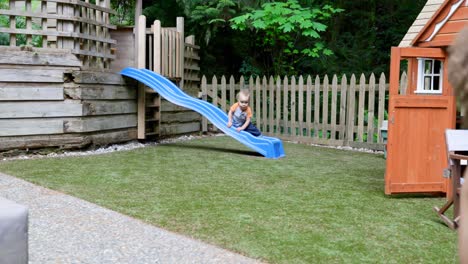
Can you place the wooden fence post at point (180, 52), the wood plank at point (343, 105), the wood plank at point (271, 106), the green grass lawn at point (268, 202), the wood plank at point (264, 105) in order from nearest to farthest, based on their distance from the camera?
the green grass lawn at point (268, 202) → the wood plank at point (343, 105) → the wooden fence post at point (180, 52) → the wood plank at point (271, 106) → the wood plank at point (264, 105)

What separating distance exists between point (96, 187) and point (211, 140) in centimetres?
650

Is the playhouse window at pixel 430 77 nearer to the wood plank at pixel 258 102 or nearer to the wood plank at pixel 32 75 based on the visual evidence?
the wood plank at pixel 32 75

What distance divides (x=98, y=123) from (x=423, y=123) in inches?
241

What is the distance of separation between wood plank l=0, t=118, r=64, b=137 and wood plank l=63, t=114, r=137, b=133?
0.56 feet

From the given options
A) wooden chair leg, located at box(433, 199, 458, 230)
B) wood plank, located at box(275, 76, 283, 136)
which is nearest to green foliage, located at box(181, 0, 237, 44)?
wood plank, located at box(275, 76, 283, 136)

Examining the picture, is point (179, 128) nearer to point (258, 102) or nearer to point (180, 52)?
point (180, 52)

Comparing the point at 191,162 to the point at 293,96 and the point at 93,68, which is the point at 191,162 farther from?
the point at 293,96

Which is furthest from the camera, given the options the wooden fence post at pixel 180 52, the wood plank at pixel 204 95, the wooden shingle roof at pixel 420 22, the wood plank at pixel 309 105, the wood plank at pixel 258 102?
the wood plank at pixel 204 95

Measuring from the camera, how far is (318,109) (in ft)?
41.1

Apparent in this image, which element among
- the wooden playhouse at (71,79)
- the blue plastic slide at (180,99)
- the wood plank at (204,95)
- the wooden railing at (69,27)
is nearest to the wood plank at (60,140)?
the wooden playhouse at (71,79)

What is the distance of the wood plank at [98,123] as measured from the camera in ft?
31.5

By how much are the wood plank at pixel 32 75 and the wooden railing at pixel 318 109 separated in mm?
5586

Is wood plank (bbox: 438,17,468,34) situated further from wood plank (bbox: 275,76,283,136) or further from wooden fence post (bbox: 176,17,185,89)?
wooden fence post (bbox: 176,17,185,89)

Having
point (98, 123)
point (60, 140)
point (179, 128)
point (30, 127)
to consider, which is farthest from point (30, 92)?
point (179, 128)
